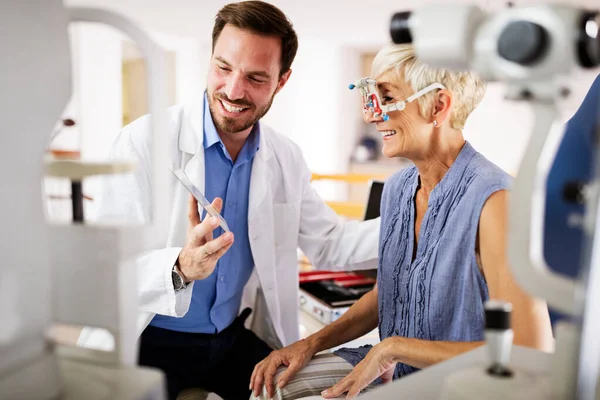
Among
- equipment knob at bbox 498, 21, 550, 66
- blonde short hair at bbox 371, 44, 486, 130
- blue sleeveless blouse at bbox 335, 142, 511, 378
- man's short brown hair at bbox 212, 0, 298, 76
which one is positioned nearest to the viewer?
equipment knob at bbox 498, 21, 550, 66

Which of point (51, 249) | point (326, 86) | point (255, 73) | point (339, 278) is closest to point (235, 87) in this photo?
point (255, 73)

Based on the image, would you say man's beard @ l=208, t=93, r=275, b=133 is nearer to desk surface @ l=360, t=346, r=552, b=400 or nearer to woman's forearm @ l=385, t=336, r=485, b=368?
woman's forearm @ l=385, t=336, r=485, b=368

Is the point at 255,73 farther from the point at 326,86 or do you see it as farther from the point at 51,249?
the point at 326,86

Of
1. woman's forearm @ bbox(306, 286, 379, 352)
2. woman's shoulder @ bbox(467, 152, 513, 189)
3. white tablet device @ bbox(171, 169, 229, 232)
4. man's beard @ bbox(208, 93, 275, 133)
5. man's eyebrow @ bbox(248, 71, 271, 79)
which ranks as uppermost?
man's eyebrow @ bbox(248, 71, 271, 79)

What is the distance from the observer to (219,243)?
1.14 meters

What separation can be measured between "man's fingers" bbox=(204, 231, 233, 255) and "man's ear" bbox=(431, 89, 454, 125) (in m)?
0.56

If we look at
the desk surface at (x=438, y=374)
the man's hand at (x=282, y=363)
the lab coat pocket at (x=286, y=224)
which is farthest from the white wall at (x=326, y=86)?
the desk surface at (x=438, y=374)

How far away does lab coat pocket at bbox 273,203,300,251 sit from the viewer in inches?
68.1

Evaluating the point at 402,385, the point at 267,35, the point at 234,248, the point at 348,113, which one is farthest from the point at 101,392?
the point at 348,113

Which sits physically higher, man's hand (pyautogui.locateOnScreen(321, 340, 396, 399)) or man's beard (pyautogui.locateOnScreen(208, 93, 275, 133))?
man's beard (pyautogui.locateOnScreen(208, 93, 275, 133))

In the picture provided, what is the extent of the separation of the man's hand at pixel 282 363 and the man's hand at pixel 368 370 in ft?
0.46

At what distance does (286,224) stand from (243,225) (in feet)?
0.57

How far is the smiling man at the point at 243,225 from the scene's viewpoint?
1538 millimetres

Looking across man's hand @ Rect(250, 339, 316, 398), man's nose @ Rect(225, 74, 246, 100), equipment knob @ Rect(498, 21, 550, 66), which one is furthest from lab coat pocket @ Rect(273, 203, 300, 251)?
equipment knob @ Rect(498, 21, 550, 66)
